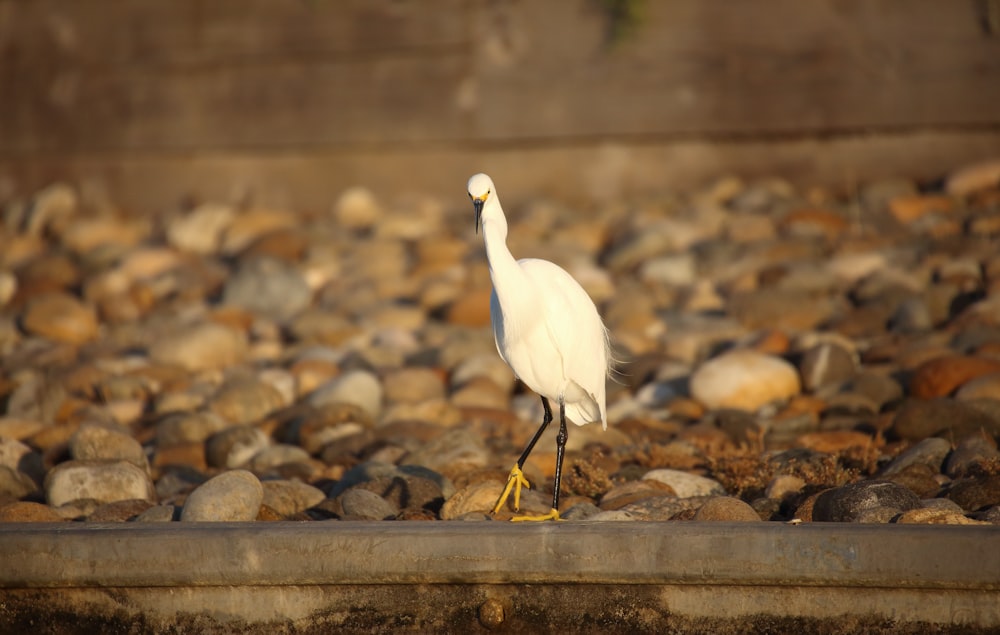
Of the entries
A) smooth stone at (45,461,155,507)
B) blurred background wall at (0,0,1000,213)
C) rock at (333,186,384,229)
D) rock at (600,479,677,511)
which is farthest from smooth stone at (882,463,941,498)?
rock at (333,186,384,229)

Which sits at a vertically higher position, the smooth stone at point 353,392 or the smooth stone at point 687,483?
the smooth stone at point 353,392

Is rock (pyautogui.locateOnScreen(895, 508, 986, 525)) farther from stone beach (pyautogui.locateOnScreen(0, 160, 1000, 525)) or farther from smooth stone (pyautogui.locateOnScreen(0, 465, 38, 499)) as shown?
smooth stone (pyautogui.locateOnScreen(0, 465, 38, 499))

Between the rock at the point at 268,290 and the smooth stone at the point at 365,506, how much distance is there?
4.63 m

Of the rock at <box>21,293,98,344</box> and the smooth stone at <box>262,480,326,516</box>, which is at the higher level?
the rock at <box>21,293,98,344</box>

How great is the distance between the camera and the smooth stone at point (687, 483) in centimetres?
509

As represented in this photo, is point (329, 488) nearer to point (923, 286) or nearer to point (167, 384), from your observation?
point (167, 384)

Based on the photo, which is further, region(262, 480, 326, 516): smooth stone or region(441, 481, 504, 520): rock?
region(262, 480, 326, 516): smooth stone

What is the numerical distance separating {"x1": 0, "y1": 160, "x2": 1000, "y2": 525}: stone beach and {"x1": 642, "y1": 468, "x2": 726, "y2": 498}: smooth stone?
1 centimetres

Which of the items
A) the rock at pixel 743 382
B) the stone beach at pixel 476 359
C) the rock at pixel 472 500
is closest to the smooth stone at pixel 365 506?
the stone beach at pixel 476 359

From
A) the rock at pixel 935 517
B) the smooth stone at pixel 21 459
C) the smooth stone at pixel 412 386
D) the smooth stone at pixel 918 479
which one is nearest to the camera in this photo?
the rock at pixel 935 517

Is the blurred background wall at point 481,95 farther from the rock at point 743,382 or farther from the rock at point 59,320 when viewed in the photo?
the rock at point 743,382

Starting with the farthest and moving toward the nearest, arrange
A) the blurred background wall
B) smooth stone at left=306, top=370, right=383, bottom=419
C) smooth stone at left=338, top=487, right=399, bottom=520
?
the blurred background wall < smooth stone at left=306, top=370, right=383, bottom=419 < smooth stone at left=338, top=487, right=399, bottom=520

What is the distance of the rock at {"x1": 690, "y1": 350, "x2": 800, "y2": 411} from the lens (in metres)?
6.90

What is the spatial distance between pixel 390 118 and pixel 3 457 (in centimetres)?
563
